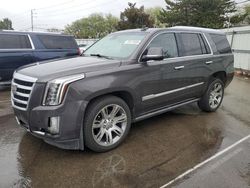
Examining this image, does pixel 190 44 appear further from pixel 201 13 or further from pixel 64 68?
pixel 201 13

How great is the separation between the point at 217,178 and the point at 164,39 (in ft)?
8.49

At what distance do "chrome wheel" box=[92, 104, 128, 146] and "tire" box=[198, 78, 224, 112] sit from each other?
2.43 m

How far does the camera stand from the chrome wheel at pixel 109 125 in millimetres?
3908

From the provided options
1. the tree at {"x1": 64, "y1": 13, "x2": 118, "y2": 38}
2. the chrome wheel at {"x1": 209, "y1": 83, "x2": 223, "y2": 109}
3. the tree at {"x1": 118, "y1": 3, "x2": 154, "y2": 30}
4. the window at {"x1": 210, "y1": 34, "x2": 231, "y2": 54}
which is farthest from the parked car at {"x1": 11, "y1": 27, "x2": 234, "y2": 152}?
the tree at {"x1": 64, "y1": 13, "x2": 118, "y2": 38}

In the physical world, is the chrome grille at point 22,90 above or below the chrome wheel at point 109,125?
above

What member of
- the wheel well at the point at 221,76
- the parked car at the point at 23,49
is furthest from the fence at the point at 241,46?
the parked car at the point at 23,49

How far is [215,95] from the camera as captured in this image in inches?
244

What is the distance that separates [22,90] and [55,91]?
629mm

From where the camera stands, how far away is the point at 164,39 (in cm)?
492

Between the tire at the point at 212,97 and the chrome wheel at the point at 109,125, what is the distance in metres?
2.43

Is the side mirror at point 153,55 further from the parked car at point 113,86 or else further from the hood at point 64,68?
the hood at point 64,68

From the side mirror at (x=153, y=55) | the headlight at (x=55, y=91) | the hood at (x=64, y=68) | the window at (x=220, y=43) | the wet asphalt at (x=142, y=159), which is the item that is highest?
A: the window at (x=220, y=43)

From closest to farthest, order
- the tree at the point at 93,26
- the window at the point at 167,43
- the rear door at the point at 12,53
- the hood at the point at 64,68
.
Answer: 1. the hood at the point at 64,68
2. the window at the point at 167,43
3. the rear door at the point at 12,53
4. the tree at the point at 93,26

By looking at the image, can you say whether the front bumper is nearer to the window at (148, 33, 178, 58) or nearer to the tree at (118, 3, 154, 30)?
the window at (148, 33, 178, 58)
